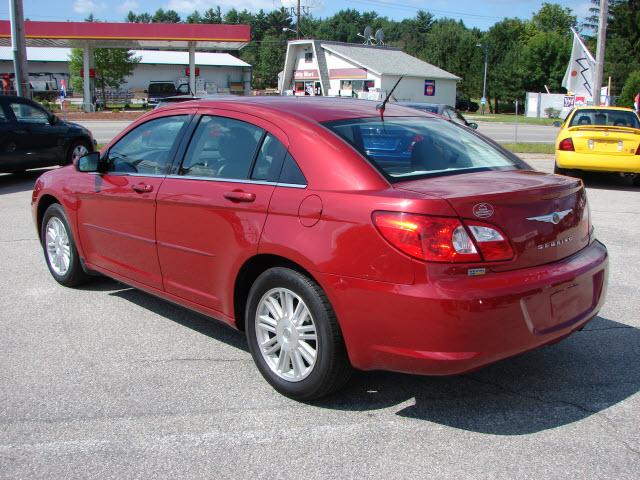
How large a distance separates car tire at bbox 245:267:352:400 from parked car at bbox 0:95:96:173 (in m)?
9.75

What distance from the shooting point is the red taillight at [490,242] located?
325 cm

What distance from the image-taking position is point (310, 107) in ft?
13.9

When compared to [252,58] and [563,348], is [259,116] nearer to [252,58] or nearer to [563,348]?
[563,348]

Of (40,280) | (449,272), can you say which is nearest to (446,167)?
(449,272)

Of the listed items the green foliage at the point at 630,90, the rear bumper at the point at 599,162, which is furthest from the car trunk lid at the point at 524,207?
the green foliage at the point at 630,90

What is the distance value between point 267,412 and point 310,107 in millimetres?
1867

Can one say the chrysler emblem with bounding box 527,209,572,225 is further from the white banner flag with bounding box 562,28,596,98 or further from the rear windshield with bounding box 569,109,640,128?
the white banner flag with bounding box 562,28,596,98

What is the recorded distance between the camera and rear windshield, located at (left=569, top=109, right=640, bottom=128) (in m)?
13.1

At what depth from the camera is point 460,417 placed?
3.66 meters

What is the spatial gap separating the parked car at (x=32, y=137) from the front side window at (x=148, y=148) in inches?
310

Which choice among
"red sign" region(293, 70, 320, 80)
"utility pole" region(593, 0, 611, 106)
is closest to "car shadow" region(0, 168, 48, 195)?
"utility pole" region(593, 0, 611, 106)

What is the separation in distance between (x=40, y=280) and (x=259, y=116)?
3.37 metres

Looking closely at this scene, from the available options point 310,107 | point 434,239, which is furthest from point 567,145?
point 434,239

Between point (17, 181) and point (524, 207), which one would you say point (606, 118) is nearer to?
point (524, 207)
